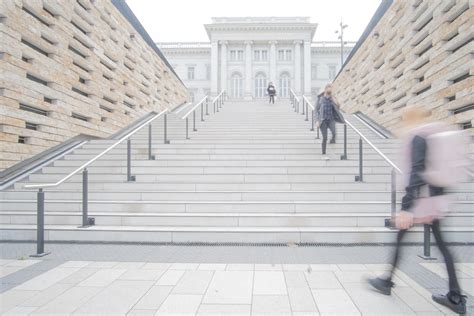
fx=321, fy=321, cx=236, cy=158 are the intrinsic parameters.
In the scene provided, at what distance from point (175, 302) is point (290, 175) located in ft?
14.8

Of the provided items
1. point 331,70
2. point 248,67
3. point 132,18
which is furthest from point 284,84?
point 132,18

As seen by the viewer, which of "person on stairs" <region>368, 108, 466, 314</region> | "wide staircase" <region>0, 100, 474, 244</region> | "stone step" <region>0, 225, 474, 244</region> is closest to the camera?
"person on stairs" <region>368, 108, 466, 314</region>

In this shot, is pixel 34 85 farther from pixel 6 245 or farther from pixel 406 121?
pixel 406 121

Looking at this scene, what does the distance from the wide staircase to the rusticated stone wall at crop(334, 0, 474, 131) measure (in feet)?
5.60

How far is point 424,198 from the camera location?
10.2 ft

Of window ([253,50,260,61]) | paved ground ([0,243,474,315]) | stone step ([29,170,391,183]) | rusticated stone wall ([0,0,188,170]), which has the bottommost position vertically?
paved ground ([0,243,474,315])

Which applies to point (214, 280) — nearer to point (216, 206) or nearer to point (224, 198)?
point (216, 206)

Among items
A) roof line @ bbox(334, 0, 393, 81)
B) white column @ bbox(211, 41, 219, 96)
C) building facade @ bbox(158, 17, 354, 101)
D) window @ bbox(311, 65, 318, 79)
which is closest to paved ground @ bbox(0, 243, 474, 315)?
roof line @ bbox(334, 0, 393, 81)

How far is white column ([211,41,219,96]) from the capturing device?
51.5m

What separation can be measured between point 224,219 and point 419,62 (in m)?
7.64

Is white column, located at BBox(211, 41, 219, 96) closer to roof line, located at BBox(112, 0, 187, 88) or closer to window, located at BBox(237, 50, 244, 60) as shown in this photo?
window, located at BBox(237, 50, 244, 60)

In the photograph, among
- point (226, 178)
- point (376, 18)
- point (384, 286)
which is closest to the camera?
point (384, 286)

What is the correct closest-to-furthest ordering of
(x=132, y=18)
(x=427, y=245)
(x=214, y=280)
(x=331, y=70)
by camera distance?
1. (x=214, y=280)
2. (x=427, y=245)
3. (x=132, y=18)
4. (x=331, y=70)

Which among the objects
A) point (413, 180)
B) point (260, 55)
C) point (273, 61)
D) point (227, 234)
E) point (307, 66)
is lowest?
point (227, 234)
